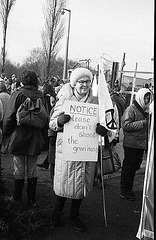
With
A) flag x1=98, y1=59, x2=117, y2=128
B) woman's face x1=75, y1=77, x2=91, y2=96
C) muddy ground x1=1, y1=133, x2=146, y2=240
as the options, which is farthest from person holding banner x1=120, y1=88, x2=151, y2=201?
woman's face x1=75, y1=77, x2=91, y2=96

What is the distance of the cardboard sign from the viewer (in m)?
3.40

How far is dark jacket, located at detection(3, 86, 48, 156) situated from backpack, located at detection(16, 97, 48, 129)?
0.20ft

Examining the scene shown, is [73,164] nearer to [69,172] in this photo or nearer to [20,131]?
[69,172]

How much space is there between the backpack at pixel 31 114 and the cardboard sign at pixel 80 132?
0.64 meters

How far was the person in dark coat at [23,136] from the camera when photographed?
152 inches

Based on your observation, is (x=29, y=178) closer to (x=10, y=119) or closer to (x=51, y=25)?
(x=10, y=119)

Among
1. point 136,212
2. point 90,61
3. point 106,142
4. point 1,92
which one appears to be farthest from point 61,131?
point 90,61

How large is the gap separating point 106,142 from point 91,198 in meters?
1.23

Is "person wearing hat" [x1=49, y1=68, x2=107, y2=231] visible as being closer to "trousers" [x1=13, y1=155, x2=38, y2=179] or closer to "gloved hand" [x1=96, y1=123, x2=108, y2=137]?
"gloved hand" [x1=96, y1=123, x2=108, y2=137]

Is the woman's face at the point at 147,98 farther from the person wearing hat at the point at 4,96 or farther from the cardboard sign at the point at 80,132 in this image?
the person wearing hat at the point at 4,96

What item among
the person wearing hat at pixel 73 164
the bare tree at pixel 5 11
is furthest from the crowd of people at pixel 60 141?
the bare tree at pixel 5 11

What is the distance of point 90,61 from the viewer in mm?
11195

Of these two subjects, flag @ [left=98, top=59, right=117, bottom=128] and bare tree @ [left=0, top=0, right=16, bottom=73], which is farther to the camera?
bare tree @ [left=0, top=0, right=16, bottom=73]

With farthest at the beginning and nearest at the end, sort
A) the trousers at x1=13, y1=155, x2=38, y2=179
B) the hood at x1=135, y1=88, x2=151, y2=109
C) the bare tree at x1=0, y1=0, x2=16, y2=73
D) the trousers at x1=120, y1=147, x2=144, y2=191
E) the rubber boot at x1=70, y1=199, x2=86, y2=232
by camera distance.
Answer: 1. the bare tree at x1=0, y1=0, x2=16, y2=73
2. the trousers at x1=120, y1=147, x2=144, y2=191
3. the hood at x1=135, y1=88, x2=151, y2=109
4. the trousers at x1=13, y1=155, x2=38, y2=179
5. the rubber boot at x1=70, y1=199, x2=86, y2=232
